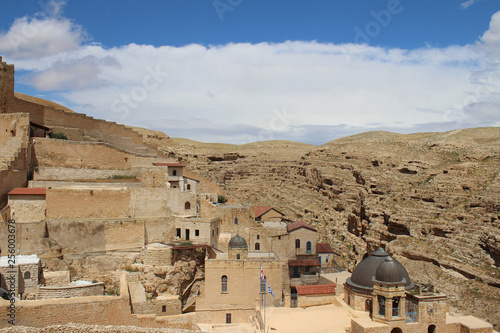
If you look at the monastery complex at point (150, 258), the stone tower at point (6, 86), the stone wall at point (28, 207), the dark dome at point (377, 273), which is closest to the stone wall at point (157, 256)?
the monastery complex at point (150, 258)

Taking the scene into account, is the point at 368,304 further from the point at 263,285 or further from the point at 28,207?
the point at 28,207

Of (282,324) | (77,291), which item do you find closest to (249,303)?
(282,324)

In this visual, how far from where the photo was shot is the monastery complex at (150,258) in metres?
17.7

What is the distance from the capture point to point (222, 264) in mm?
22422

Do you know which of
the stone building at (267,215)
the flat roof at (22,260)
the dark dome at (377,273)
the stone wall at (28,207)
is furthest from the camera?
the stone building at (267,215)

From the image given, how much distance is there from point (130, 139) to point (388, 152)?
93.3 feet

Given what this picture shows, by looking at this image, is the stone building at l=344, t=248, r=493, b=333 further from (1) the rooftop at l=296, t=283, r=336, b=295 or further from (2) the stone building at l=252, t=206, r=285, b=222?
(2) the stone building at l=252, t=206, r=285, b=222

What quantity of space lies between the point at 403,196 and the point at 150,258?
23252mm

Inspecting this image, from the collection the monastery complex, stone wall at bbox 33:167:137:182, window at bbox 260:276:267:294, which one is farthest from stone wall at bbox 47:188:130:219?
window at bbox 260:276:267:294

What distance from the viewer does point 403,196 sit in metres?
36.8

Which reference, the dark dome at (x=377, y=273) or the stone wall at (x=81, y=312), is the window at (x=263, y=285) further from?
the stone wall at (x=81, y=312)

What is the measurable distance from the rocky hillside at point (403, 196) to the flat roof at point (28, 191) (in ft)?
73.4

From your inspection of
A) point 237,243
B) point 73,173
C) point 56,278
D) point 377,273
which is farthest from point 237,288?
point 73,173

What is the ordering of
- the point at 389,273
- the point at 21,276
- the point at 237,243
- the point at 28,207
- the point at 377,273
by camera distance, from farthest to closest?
the point at 237,243
the point at 28,207
the point at 21,276
the point at 377,273
the point at 389,273
